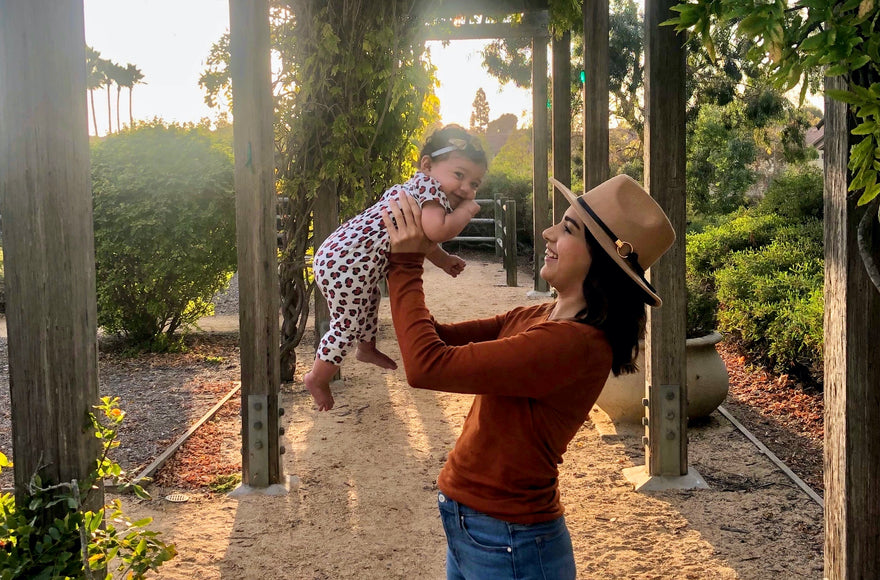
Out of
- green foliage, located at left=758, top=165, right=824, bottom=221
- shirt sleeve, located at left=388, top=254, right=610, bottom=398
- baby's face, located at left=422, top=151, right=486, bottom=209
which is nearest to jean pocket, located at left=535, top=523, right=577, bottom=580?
shirt sleeve, located at left=388, top=254, right=610, bottom=398

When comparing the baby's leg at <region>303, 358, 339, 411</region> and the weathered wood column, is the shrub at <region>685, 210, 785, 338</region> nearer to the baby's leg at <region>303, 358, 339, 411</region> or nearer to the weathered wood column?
the weathered wood column

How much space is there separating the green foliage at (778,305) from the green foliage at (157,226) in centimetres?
462

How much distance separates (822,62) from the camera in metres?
1.81

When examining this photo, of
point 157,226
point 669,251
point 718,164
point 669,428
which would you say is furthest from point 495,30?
point 718,164

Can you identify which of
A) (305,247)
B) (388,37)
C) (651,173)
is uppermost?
(388,37)

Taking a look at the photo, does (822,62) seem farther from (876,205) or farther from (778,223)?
(778,223)

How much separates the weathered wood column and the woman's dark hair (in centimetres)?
445

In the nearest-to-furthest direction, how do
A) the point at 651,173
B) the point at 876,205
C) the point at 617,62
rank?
the point at 876,205 → the point at 651,173 → the point at 617,62

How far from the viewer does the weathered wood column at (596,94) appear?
20.7 feet

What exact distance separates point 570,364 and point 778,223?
907 cm

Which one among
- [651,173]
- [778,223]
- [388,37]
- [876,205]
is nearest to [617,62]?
[778,223]

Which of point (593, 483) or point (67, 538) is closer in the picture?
point (67, 538)

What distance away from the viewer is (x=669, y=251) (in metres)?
4.48

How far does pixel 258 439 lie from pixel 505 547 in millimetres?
2985
